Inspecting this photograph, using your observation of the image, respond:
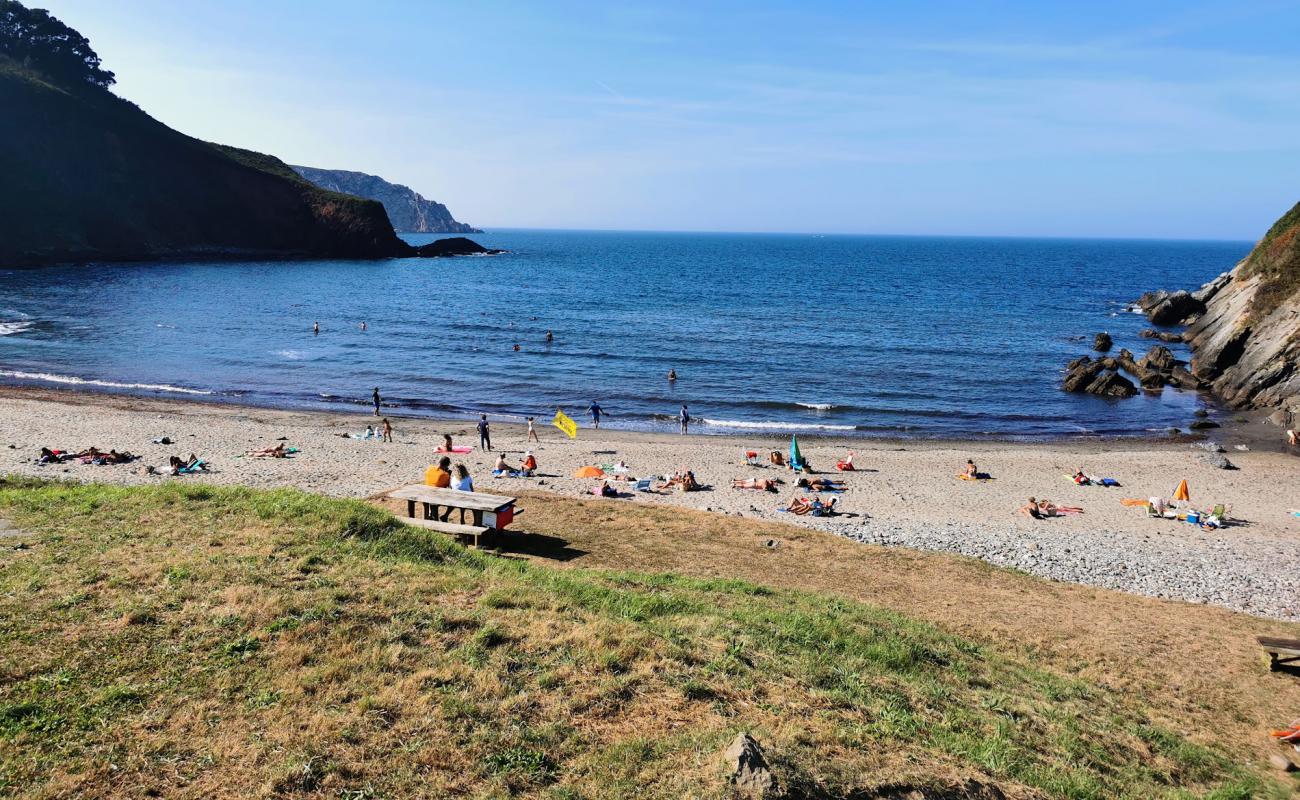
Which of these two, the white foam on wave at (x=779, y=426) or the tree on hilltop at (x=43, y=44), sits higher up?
the tree on hilltop at (x=43, y=44)

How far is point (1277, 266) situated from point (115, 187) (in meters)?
127

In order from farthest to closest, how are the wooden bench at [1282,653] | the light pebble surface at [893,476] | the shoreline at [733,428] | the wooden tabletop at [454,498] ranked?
the shoreline at [733,428], the light pebble surface at [893,476], the wooden tabletop at [454,498], the wooden bench at [1282,653]

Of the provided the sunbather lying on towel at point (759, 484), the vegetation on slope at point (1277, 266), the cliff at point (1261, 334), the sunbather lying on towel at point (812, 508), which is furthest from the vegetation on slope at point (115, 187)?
the vegetation on slope at point (1277, 266)

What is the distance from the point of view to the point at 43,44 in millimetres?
110062

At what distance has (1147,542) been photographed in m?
20.0

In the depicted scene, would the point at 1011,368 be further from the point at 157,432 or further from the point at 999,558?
the point at 157,432

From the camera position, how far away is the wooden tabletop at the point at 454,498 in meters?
15.1

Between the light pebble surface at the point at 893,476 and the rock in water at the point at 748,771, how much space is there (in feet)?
43.2

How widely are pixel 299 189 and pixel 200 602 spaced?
13253cm

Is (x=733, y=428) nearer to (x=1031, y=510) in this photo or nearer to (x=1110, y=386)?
(x=1031, y=510)

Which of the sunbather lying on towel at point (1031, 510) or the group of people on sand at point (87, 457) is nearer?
the sunbather lying on towel at point (1031, 510)

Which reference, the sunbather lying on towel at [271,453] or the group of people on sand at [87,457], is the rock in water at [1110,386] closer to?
the sunbather lying on towel at [271,453]

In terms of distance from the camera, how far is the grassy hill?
9169cm

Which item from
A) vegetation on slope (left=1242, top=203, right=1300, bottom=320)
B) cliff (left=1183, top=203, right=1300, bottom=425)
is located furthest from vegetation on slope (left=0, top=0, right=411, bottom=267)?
vegetation on slope (left=1242, top=203, right=1300, bottom=320)
